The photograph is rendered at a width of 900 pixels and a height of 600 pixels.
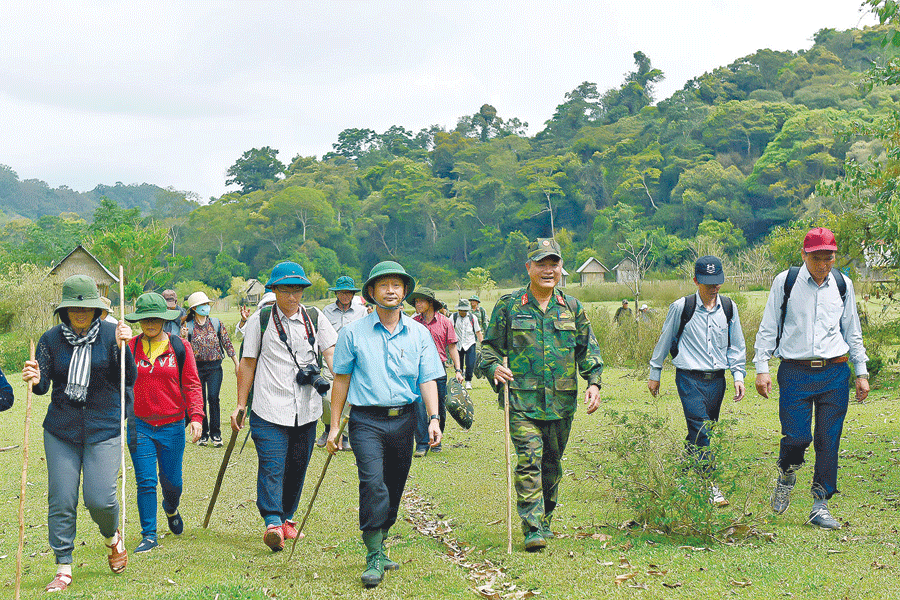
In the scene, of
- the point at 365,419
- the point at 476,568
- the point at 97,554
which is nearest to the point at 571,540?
the point at 476,568

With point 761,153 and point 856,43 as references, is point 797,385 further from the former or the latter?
point 856,43

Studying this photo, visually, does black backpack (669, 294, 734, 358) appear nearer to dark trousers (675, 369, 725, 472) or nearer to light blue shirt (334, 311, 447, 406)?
dark trousers (675, 369, 725, 472)

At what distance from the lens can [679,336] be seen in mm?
7020

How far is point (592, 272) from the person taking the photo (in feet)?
235

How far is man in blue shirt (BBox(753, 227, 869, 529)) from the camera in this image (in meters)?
6.17

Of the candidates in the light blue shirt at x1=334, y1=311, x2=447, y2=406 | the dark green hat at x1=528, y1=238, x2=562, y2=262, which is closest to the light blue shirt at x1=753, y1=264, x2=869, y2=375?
the dark green hat at x1=528, y1=238, x2=562, y2=262

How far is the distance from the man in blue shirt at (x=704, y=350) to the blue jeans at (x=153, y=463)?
13.0 ft

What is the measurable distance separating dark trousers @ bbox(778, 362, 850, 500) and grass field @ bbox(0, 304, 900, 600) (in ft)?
1.27

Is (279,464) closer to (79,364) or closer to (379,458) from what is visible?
(379,458)

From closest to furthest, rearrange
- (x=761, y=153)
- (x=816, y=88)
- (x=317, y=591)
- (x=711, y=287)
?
1. (x=317, y=591)
2. (x=711, y=287)
3. (x=761, y=153)
4. (x=816, y=88)

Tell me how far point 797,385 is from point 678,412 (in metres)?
6.10

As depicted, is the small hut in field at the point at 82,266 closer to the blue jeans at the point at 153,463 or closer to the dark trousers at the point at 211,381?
the dark trousers at the point at 211,381

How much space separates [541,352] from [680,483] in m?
1.36

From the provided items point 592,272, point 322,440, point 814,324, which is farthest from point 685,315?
point 592,272
